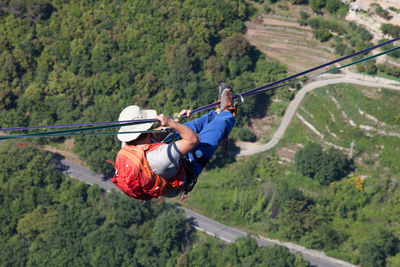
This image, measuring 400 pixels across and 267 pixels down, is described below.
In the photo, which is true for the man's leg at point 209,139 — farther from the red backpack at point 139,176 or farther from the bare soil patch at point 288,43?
the bare soil patch at point 288,43

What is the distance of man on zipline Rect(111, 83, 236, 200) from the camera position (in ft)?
19.6

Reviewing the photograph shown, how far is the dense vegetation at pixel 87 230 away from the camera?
2900 cm

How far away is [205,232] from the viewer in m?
30.5

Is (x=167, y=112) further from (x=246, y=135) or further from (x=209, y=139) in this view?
(x=209, y=139)

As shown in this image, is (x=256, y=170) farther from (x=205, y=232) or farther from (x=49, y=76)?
(x=49, y=76)

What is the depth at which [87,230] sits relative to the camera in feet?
103

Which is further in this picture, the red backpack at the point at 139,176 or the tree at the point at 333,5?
the tree at the point at 333,5

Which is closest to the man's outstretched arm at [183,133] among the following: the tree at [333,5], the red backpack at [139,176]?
the red backpack at [139,176]

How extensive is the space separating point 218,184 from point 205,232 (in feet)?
9.87

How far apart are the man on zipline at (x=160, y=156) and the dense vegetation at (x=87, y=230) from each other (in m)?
21.8

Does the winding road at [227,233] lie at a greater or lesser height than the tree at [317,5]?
lesser

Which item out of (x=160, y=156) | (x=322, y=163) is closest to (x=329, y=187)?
(x=322, y=163)

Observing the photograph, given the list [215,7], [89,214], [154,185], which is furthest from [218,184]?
[154,185]

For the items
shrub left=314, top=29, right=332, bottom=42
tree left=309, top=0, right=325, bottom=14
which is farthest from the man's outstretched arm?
tree left=309, top=0, right=325, bottom=14
